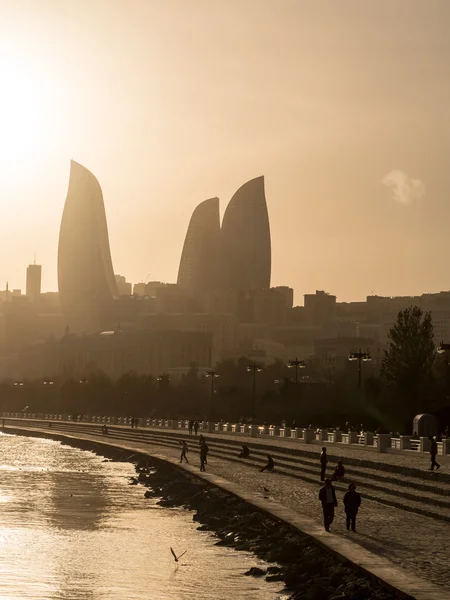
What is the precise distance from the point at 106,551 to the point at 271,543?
180 inches

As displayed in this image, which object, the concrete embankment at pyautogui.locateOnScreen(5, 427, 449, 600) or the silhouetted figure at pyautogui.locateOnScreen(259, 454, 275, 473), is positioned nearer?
the concrete embankment at pyautogui.locateOnScreen(5, 427, 449, 600)

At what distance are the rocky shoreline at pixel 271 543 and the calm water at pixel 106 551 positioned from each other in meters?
0.48

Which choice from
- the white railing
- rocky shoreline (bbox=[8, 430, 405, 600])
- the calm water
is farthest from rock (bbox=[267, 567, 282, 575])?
the white railing

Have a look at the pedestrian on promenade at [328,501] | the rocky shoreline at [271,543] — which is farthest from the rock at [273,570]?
the pedestrian on promenade at [328,501]

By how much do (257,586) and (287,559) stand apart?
1801 millimetres

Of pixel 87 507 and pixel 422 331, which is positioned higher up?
pixel 422 331

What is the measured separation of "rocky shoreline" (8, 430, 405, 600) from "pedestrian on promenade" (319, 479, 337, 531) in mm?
699

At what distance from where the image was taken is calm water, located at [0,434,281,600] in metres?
26.4

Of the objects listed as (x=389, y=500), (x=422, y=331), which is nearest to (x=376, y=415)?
(x=422, y=331)

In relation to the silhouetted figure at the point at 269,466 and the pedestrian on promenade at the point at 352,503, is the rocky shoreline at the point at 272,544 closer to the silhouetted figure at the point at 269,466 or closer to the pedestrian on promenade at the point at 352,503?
the pedestrian on promenade at the point at 352,503

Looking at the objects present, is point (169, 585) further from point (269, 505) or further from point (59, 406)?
point (59, 406)

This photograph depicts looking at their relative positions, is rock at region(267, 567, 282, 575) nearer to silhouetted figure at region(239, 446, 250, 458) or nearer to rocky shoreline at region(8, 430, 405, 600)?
rocky shoreline at region(8, 430, 405, 600)

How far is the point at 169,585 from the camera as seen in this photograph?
27.3 meters

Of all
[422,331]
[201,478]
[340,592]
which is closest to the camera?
[340,592]
